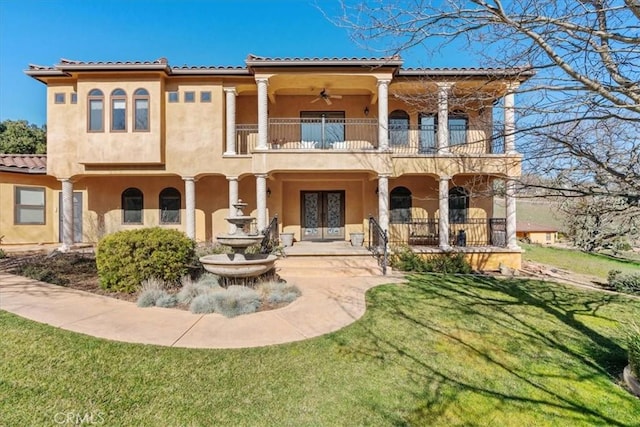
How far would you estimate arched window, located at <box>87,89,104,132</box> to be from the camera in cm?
1184

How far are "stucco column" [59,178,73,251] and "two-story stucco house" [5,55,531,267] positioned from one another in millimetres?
50

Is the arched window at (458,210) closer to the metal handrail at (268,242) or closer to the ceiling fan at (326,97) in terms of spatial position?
the ceiling fan at (326,97)

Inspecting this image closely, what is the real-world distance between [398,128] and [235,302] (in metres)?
10.5

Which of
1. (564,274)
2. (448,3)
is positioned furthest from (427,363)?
(564,274)

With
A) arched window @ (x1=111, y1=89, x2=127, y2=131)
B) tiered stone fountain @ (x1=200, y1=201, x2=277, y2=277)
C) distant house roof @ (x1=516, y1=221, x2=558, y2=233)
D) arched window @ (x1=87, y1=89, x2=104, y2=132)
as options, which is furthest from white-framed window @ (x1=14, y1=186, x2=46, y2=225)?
distant house roof @ (x1=516, y1=221, x2=558, y2=233)

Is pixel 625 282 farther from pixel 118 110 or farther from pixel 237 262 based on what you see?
pixel 118 110

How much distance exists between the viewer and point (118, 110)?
12.0 metres

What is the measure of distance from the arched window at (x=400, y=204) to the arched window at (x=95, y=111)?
11992 mm

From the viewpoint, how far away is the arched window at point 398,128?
525 inches

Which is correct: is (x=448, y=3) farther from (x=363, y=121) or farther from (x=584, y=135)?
(x=363, y=121)

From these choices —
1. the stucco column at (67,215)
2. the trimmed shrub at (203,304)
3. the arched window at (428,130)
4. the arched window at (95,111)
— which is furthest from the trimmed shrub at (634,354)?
the stucco column at (67,215)

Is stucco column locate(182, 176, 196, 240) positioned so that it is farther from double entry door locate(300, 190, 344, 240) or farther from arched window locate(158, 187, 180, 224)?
double entry door locate(300, 190, 344, 240)

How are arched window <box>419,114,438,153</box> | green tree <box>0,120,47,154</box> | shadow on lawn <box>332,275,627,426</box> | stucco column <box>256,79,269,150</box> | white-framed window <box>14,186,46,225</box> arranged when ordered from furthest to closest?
green tree <box>0,120,47,154</box> < white-framed window <box>14,186,46,225</box> < arched window <box>419,114,438,153</box> < stucco column <box>256,79,269,150</box> < shadow on lawn <box>332,275,627,426</box>

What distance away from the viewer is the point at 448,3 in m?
4.05
